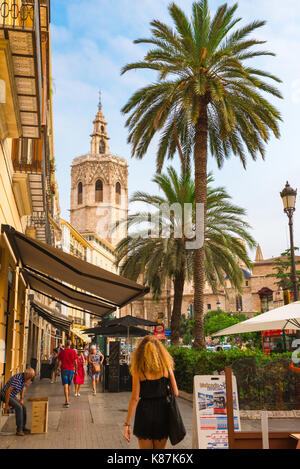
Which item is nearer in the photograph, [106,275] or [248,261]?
[106,275]

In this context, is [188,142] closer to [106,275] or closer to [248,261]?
[248,261]

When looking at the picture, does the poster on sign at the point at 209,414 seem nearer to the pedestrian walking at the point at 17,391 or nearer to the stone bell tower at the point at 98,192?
the pedestrian walking at the point at 17,391

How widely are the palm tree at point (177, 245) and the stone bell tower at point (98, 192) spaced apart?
78.3m

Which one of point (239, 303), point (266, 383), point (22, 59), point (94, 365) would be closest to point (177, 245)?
point (94, 365)

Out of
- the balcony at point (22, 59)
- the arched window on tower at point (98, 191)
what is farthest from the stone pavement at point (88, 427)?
the arched window on tower at point (98, 191)

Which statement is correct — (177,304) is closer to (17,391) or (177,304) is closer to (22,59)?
(17,391)

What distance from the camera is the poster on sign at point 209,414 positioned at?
591cm

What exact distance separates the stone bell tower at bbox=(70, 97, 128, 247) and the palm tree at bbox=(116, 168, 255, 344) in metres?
78.3

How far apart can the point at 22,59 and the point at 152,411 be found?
5187 millimetres

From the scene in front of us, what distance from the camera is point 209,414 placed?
6086mm

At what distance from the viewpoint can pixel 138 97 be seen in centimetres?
1772

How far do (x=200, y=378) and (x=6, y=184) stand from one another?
18.1 feet

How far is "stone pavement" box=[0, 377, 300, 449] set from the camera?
762cm
